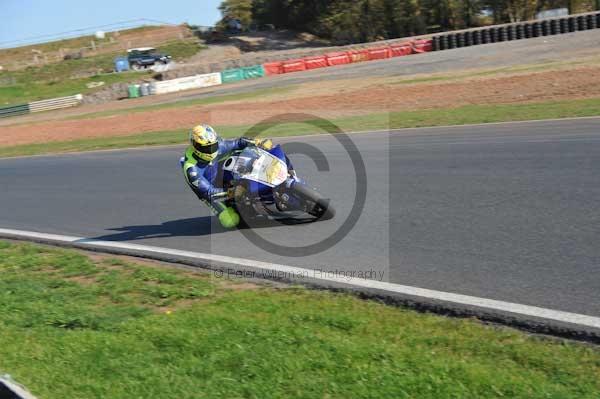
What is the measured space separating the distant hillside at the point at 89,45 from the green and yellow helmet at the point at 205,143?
6181 centimetres

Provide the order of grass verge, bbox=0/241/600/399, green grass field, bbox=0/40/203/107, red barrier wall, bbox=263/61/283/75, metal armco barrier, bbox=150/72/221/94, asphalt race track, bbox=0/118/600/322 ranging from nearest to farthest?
grass verge, bbox=0/241/600/399 < asphalt race track, bbox=0/118/600/322 < metal armco barrier, bbox=150/72/221/94 < red barrier wall, bbox=263/61/283/75 < green grass field, bbox=0/40/203/107

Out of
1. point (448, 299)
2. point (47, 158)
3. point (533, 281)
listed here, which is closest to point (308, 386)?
point (448, 299)

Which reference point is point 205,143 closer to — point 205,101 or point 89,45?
point 205,101

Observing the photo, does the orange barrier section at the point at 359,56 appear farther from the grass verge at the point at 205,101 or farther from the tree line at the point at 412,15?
the tree line at the point at 412,15

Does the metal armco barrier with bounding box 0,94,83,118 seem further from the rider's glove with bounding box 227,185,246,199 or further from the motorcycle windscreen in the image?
the motorcycle windscreen

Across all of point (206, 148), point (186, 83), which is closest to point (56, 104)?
point (186, 83)

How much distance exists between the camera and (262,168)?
27.1 ft

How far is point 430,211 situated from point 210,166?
9.25 ft

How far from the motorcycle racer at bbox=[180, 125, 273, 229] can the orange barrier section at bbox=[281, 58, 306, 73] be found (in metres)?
37.7

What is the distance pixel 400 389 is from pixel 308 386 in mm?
568

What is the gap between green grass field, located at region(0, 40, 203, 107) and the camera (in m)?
52.2

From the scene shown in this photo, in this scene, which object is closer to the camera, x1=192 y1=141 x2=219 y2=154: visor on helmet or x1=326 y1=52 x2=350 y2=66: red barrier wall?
x1=192 y1=141 x2=219 y2=154: visor on helmet

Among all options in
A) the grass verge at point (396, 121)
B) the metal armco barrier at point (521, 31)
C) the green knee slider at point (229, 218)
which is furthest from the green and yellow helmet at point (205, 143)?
the metal armco barrier at point (521, 31)

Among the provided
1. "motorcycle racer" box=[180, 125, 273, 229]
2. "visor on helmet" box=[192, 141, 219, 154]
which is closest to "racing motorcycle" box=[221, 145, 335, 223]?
"motorcycle racer" box=[180, 125, 273, 229]
